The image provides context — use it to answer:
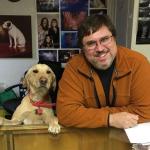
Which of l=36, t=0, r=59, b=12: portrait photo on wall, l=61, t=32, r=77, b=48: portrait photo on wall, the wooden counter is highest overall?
l=36, t=0, r=59, b=12: portrait photo on wall

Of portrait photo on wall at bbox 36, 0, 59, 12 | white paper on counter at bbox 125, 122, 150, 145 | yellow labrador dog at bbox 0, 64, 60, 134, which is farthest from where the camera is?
portrait photo on wall at bbox 36, 0, 59, 12

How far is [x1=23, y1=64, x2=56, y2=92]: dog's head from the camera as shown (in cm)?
154

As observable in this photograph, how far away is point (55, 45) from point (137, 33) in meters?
1.00

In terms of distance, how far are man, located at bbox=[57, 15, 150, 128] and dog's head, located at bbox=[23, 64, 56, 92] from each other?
285 millimetres

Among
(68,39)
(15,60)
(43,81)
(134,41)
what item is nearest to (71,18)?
(68,39)

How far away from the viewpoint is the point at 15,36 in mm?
2506

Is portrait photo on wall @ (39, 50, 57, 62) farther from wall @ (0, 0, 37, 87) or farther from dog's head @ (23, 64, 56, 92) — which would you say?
dog's head @ (23, 64, 56, 92)

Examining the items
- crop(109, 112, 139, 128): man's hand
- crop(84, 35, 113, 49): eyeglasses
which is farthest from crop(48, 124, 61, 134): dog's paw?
crop(84, 35, 113, 49): eyeglasses

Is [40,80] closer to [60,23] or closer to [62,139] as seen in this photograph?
[62,139]

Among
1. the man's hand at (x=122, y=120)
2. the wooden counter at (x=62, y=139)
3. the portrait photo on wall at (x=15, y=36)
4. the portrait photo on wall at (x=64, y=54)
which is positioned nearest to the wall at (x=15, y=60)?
the portrait photo on wall at (x=15, y=36)

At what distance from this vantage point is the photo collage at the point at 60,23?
242cm

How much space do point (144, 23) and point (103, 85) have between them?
61 centimetres

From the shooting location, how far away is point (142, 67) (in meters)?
1.24

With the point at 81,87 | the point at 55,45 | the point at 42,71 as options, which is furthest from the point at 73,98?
the point at 55,45
